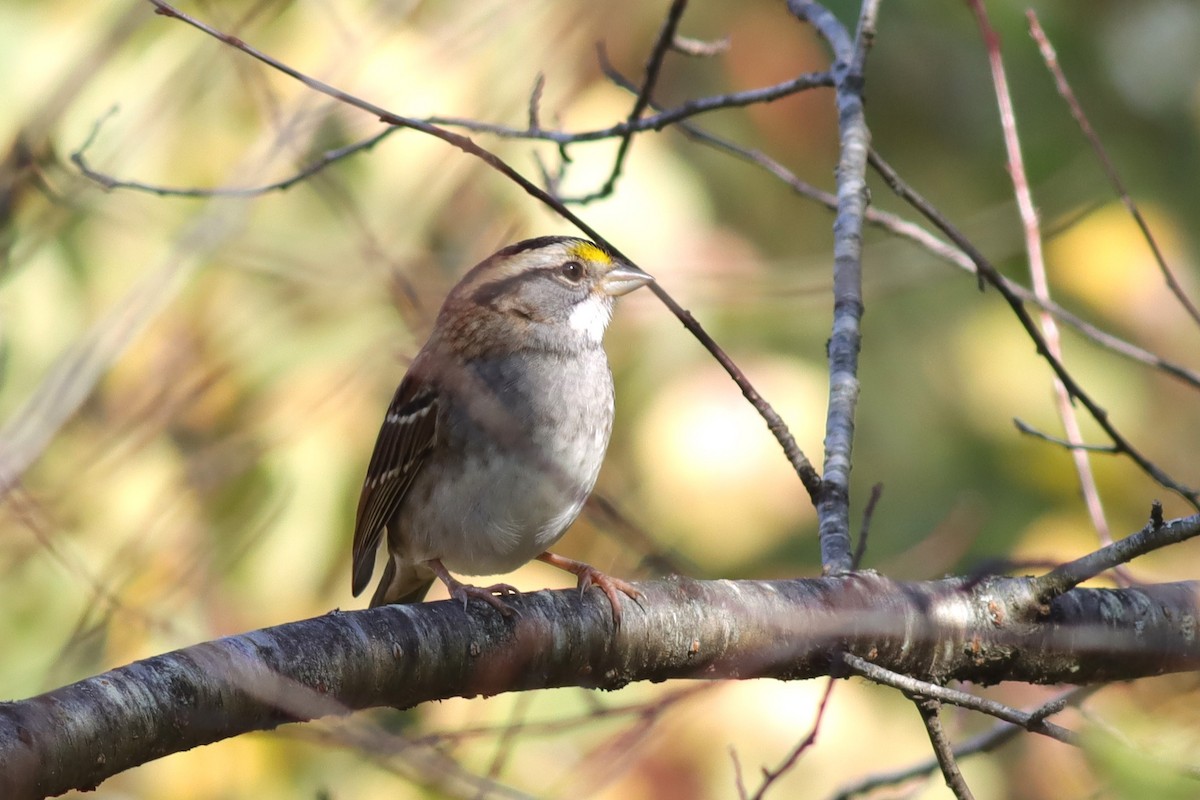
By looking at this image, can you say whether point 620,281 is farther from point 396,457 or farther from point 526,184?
point 526,184

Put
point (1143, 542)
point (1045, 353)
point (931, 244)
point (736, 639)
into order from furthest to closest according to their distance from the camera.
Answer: point (931, 244) → point (1045, 353) → point (736, 639) → point (1143, 542)

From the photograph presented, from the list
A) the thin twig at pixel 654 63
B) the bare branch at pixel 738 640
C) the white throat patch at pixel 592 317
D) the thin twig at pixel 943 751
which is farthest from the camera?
the white throat patch at pixel 592 317

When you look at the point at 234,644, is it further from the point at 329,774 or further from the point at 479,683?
the point at 329,774

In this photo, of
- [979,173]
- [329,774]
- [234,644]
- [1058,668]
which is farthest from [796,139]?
[234,644]

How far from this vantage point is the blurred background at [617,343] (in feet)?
13.3

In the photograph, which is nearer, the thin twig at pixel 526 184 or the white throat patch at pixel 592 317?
the thin twig at pixel 526 184

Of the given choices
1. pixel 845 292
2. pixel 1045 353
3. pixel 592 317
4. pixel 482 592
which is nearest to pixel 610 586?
pixel 482 592

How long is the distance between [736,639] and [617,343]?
306 cm

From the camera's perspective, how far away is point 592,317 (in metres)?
3.50

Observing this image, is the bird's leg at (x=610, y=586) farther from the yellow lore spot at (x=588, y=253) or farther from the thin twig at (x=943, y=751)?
the yellow lore spot at (x=588, y=253)

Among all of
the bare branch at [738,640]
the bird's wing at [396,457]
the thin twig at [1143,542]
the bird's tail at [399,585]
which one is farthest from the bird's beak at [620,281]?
the thin twig at [1143,542]

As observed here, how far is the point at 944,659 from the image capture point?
2.39 meters

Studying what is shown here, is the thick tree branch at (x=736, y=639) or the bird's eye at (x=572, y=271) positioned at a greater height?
the bird's eye at (x=572, y=271)

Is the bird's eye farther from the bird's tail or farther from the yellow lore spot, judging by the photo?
the bird's tail
